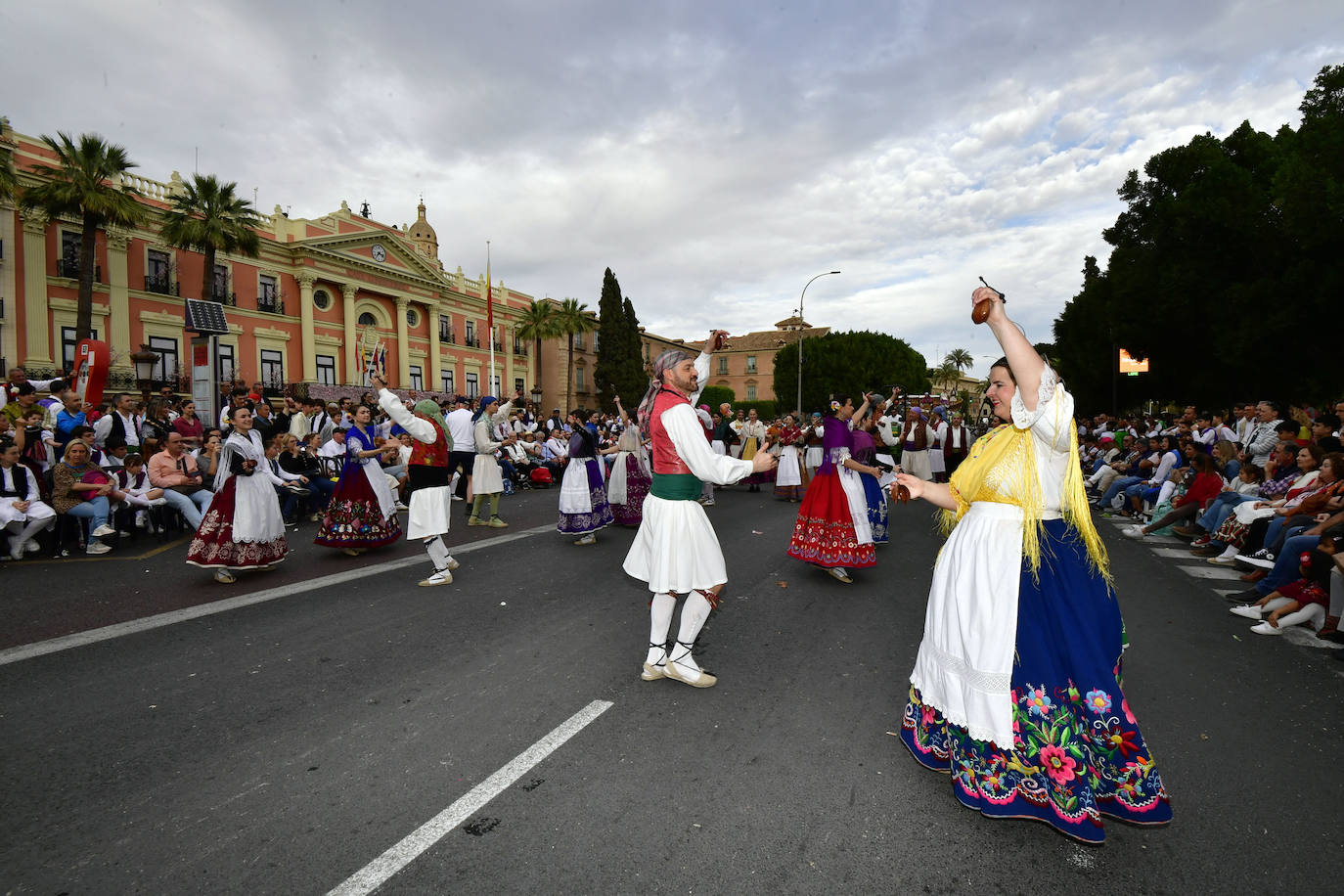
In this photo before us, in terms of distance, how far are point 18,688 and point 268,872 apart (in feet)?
9.83

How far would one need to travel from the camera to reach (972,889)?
2.32 meters

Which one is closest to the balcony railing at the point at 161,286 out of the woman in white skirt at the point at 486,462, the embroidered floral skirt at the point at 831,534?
the woman in white skirt at the point at 486,462

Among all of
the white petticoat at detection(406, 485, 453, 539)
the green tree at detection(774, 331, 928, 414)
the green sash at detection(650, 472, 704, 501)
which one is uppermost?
the green tree at detection(774, 331, 928, 414)

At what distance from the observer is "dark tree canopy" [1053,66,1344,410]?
549 inches

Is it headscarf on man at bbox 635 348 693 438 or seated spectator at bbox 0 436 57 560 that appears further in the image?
seated spectator at bbox 0 436 57 560

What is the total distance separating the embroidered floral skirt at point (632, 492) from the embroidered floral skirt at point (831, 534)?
3.96 m

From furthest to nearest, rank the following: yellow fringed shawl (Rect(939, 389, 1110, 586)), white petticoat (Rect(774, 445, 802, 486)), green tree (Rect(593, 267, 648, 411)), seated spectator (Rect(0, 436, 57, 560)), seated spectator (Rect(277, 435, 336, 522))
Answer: green tree (Rect(593, 267, 648, 411))
white petticoat (Rect(774, 445, 802, 486))
seated spectator (Rect(277, 435, 336, 522))
seated spectator (Rect(0, 436, 57, 560))
yellow fringed shawl (Rect(939, 389, 1110, 586))

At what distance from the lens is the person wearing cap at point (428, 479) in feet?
21.0

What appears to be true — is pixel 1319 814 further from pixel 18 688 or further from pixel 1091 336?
pixel 1091 336

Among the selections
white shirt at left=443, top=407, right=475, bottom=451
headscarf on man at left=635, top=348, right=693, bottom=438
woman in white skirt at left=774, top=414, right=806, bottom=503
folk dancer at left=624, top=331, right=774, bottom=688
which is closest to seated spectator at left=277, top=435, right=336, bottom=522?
white shirt at left=443, top=407, right=475, bottom=451

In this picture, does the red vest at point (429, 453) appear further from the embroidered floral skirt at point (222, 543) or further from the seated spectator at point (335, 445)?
the seated spectator at point (335, 445)

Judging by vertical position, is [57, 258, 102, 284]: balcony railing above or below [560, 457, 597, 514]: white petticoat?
above

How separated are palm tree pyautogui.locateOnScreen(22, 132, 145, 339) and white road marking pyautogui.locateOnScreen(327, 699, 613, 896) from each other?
94.9ft

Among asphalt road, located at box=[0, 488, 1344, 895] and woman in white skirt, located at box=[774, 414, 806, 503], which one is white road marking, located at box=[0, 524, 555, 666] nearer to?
asphalt road, located at box=[0, 488, 1344, 895]
